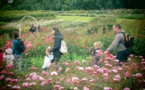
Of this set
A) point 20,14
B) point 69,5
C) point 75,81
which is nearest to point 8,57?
point 20,14

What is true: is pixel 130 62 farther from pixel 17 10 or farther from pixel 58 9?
pixel 17 10

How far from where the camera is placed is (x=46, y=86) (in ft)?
20.8

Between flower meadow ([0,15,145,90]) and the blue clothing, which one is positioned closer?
flower meadow ([0,15,145,90])

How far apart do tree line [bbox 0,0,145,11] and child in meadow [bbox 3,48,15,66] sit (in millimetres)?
834

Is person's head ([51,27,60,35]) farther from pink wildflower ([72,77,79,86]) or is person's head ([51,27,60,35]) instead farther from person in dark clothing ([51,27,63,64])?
pink wildflower ([72,77,79,86])

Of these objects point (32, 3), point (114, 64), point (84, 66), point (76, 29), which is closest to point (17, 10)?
point (32, 3)

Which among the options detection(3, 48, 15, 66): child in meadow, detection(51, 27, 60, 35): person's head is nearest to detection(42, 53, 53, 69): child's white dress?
detection(51, 27, 60, 35): person's head

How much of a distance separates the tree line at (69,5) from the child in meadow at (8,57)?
83 cm

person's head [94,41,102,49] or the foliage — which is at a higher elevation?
A: the foliage

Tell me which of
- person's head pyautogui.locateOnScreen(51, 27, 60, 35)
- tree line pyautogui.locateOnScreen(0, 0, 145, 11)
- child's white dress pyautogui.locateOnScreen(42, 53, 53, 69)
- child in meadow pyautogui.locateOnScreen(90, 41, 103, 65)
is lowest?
child's white dress pyautogui.locateOnScreen(42, 53, 53, 69)

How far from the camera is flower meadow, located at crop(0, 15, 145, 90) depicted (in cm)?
633

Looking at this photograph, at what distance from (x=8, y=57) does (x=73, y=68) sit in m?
1.26

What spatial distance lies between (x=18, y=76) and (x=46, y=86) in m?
0.58

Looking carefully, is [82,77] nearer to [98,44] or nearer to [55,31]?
[98,44]
